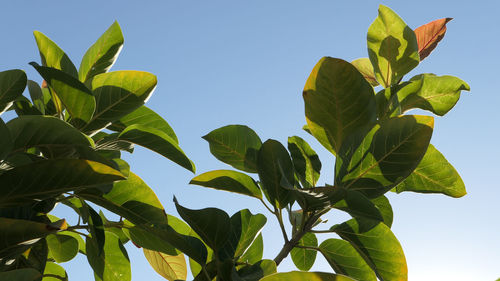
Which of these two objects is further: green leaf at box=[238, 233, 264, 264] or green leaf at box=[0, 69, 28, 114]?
green leaf at box=[238, 233, 264, 264]

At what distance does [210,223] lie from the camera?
1.51m

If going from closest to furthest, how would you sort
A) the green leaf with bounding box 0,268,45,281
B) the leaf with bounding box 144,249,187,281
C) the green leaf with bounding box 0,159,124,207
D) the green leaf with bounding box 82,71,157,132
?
the green leaf with bounding box 0,268,45,281 < the green leaf with bounding box 0,159,124,207 < the green leaf with bounding box 82,71,157,132 < the leaf with bounding box 144,249,187,281

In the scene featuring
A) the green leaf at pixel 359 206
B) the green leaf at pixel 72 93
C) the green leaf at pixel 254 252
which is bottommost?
the green leaf at pixel 254 252

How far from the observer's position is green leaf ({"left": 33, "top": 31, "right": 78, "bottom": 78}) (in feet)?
5.40

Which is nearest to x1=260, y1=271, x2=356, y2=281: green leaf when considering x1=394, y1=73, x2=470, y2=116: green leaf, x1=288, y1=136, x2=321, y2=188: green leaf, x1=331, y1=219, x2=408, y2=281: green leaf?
x1=331, y1=219, x2=408, y2=281: green leaf

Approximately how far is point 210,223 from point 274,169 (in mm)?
257

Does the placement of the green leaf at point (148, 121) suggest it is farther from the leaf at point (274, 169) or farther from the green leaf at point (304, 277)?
the green leaf at point (304, 277)

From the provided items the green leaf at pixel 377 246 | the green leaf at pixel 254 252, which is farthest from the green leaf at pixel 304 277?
the green leaf at pixel 254 252

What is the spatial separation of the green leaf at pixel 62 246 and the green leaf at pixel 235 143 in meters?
0.79

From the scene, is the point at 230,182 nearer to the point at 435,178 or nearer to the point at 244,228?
the point at 244,228

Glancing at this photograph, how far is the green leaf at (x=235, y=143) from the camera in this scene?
1.68m

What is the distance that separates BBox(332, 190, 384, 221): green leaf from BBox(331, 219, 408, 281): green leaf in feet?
0.72

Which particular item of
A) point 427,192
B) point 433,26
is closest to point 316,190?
point 427,192

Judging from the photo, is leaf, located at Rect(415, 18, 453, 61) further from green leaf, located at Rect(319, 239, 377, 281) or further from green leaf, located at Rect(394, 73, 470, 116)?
green leaf, located at Rect(319, 239, 377, 281)
